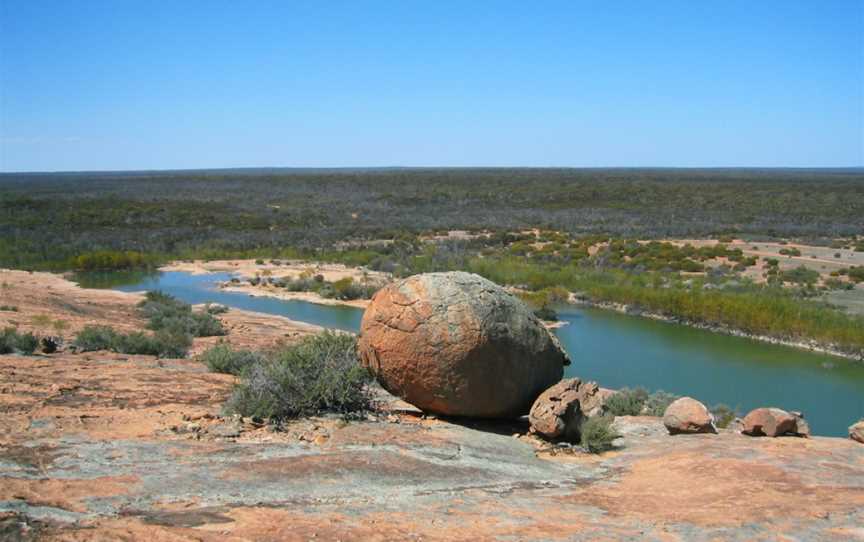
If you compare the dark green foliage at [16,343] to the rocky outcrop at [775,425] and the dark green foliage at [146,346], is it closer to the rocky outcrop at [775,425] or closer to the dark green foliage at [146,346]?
the dark green foliage at [146,346]

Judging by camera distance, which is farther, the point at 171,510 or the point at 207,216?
the point at 207,216

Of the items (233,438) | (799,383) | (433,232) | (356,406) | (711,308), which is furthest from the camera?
(433,232)

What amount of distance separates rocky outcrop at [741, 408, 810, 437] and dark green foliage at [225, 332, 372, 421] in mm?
5755

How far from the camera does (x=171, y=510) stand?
662 cm

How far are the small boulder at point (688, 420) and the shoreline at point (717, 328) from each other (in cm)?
1425

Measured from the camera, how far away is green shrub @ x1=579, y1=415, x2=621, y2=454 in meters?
10.5

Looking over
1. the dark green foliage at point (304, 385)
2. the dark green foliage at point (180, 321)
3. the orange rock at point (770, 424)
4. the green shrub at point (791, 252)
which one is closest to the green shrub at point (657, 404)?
the orange rock at point (770, 424)

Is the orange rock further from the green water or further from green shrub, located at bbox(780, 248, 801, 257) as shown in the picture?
green shrub, located at bbox(780, 248, 801, 257)

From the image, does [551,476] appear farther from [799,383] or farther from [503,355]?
[799,383]

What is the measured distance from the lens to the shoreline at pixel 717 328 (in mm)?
23786

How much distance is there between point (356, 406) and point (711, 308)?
20.4 meters

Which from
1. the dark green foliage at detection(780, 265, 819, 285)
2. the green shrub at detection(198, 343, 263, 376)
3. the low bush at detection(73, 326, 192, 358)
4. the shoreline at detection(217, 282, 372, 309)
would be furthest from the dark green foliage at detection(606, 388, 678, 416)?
the dark green foliage at detection(780, 265, 819, 285)

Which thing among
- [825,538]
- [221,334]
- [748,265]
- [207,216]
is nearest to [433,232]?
[207,216]

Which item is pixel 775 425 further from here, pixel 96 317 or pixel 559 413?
pixel 96 317
